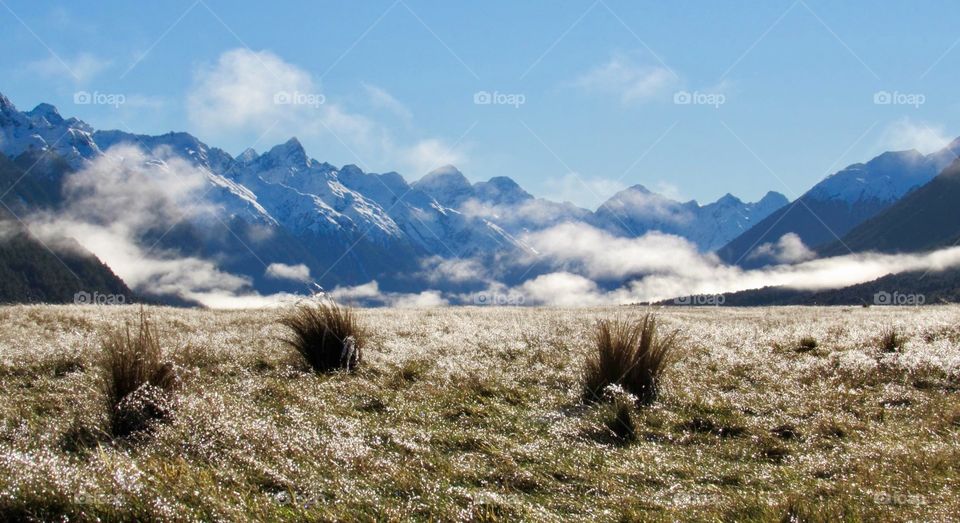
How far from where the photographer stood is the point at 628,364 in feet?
32.9

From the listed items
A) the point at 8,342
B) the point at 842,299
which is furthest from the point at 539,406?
the point at 842,299

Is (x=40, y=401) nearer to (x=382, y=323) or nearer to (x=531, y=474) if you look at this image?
(x=531, y=474)

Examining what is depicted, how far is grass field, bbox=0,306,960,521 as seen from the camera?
15.7 feet

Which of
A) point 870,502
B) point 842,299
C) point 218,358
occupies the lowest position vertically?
point 870,502

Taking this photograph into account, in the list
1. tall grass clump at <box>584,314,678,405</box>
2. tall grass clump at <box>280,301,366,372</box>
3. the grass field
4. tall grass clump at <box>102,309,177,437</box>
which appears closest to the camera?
the grass field

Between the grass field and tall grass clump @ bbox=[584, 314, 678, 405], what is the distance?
1.07 feet

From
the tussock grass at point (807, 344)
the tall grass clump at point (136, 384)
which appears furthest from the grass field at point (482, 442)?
the tussock grass at point (807, 344)

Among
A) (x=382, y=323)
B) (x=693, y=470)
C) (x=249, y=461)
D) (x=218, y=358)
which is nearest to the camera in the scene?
(x=249, y=461)

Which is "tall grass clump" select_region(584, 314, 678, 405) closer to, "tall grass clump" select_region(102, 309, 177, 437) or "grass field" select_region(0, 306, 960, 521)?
"grass field" select_region(0, 306, 960, 521)

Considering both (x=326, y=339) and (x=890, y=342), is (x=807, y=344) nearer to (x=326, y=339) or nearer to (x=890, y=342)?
(x=890, y=342)

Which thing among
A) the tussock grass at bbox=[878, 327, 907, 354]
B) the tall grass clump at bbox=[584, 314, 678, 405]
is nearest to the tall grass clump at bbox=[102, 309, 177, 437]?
the tall grass clump at bbox=[584, 314, 678, 405]

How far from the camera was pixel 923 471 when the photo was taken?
19.1 feet

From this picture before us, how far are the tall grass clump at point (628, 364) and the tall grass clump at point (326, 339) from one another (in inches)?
163

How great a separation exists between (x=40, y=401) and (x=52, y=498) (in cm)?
449
